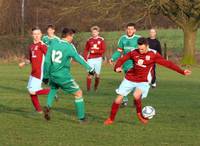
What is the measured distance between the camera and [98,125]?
12.1 meters

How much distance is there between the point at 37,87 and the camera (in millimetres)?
14086

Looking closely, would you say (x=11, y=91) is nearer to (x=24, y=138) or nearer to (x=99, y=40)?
(x=99, y=40)

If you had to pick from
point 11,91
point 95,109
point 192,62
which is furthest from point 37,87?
point 192,62

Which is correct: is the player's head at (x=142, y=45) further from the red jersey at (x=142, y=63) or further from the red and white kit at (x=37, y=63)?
the red and white kit at (x=37, y=63)

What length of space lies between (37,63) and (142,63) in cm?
292

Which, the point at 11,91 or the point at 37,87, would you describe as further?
the point at 11,91

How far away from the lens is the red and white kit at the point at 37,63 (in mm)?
14086

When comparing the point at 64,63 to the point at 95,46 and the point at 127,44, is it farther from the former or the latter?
the point at 95,46

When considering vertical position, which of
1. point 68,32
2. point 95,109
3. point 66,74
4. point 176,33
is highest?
point 68,32

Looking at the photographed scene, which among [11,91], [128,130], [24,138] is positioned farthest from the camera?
[11,91]

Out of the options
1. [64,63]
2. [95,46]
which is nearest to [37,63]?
[64,63]

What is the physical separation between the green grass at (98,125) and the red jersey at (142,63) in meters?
0.91

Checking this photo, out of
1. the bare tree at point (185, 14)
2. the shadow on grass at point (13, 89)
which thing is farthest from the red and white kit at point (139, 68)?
the bare tree at point (185, 14)

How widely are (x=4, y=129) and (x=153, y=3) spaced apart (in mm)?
29169
